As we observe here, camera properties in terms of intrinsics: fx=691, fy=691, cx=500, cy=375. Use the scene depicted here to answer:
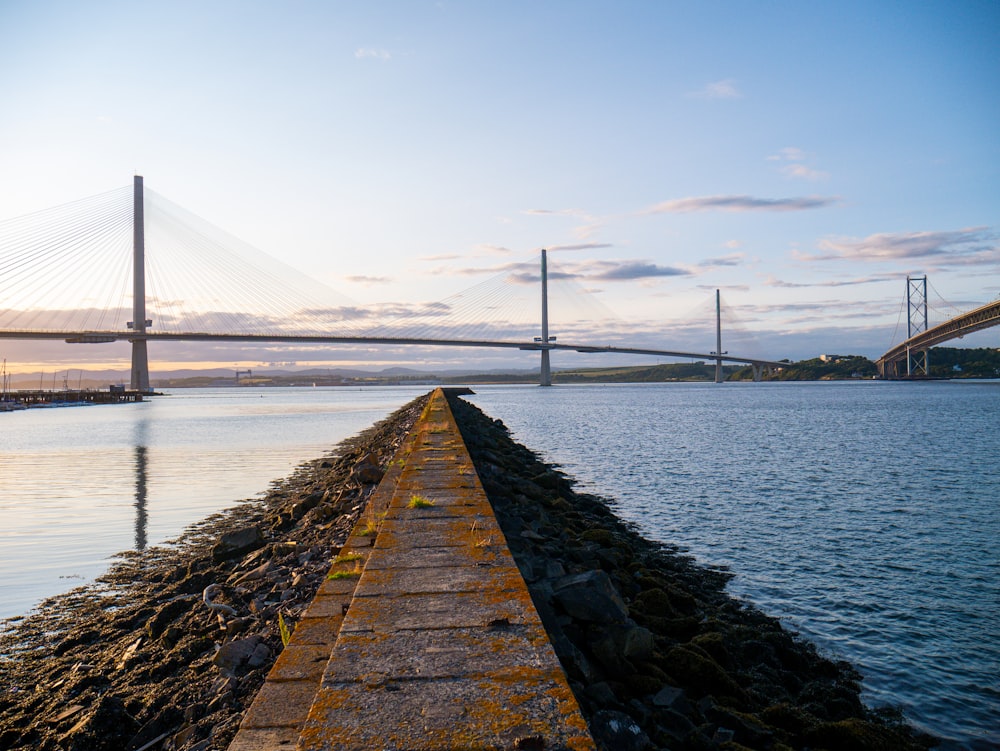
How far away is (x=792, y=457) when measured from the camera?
822 inches

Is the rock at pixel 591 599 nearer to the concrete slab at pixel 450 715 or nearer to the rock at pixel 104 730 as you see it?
the concrete slab at pixel 450 715

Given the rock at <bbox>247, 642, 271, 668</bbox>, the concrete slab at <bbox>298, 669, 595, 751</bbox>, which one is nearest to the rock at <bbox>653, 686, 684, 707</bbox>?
the concrete slab at <bbox>298, 669, 595, 751</bbox>

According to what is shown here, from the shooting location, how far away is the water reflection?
10258 millimetres

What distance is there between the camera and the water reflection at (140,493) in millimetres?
10258

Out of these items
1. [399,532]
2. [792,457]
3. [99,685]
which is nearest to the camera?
[99,685]

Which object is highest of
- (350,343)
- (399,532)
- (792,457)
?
(350,343)

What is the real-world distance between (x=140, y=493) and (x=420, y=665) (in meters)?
13.8

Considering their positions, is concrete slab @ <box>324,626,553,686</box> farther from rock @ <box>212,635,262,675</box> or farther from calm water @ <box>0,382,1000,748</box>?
calm water @ <box>0,382,1000,748</box>

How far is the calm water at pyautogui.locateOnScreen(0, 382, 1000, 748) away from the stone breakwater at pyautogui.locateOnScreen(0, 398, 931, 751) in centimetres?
65

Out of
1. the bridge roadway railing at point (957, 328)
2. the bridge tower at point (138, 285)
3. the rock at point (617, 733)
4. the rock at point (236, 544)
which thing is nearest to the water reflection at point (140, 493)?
the rock at point (236, 544)

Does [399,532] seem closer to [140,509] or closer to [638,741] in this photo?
[638,741]

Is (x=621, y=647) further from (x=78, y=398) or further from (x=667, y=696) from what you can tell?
(x=78, y=398)

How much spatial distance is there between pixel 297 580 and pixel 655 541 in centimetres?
664

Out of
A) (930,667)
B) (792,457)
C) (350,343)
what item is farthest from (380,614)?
(350,343)
